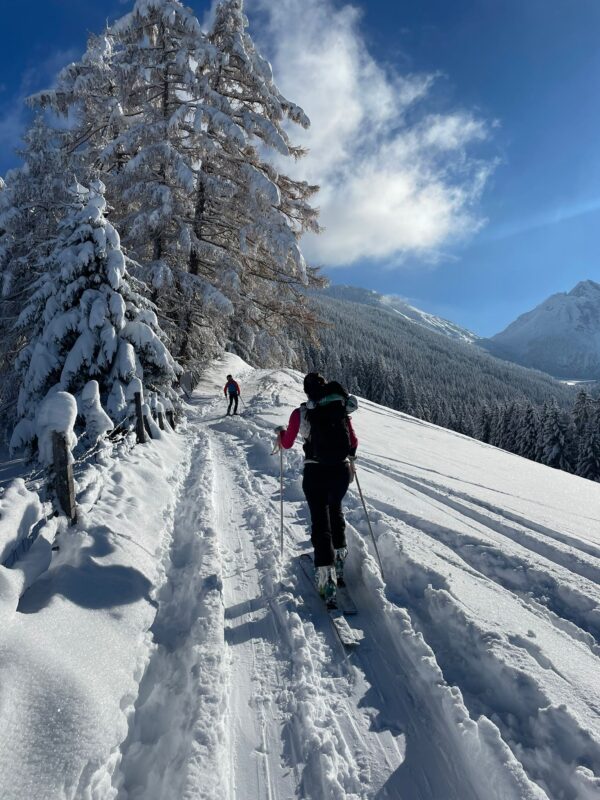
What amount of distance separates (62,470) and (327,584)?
3206mm

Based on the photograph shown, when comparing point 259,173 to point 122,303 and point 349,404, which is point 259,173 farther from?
point 349,404

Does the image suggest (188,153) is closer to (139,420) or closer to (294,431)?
(139,420)

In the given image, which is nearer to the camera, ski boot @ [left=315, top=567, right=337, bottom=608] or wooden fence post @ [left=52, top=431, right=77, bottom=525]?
ski boot @ [left=315, top=567, right=337, bottom=608]

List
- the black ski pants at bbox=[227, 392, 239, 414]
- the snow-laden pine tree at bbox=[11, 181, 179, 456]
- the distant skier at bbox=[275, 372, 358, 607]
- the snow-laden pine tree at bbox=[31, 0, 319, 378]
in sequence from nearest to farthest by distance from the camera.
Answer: the distant skier at bbox=[275, 372, 358, 607] → the snow-laden pine tree at bbox=[11, 181, 179, 456] → the snow-laden pine tree at bbox=[31, 0, 319, 378] → the black ski pants at bbox=[227, 392, 239, 414]

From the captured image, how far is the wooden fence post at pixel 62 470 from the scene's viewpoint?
4.70m

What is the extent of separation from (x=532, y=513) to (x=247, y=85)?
57.3 ft

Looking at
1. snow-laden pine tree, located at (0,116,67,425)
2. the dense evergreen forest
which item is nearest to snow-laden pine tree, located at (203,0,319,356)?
the dense evergreen forest

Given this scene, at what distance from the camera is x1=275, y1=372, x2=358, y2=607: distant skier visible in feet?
14.7

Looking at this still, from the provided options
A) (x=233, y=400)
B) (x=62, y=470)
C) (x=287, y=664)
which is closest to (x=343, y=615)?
(x=287, y=664)

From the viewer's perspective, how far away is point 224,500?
24.5 feet

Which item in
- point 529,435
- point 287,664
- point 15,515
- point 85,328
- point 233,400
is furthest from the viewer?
point 529,435

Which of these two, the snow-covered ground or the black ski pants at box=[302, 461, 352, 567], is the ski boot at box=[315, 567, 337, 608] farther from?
the snow-covered ground

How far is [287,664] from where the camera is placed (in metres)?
3.58

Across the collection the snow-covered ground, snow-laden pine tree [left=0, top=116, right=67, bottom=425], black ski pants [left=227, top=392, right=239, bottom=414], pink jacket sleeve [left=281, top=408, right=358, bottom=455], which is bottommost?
the snow-covered ground
